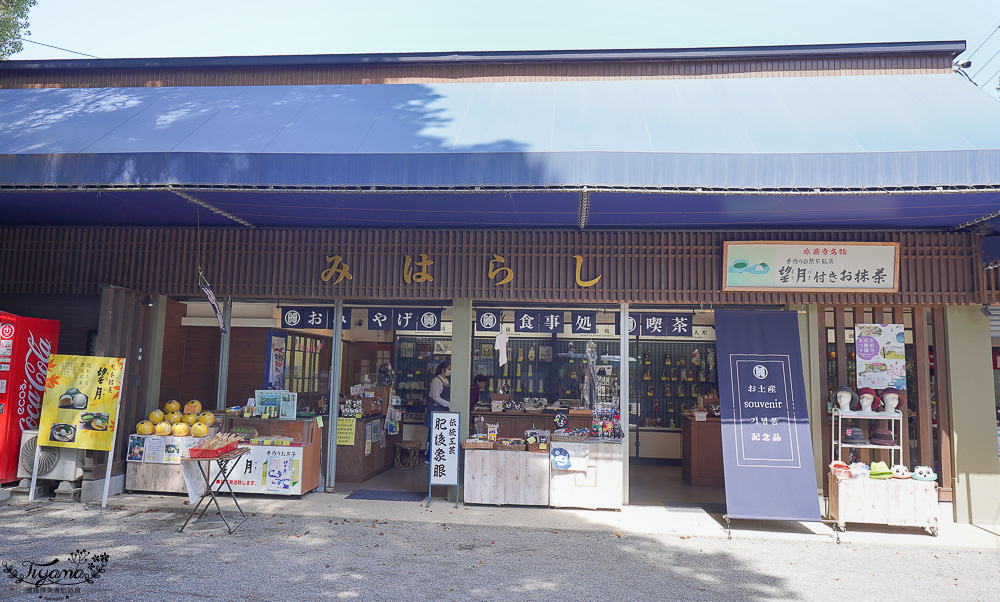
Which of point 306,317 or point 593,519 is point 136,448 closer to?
point 306,317

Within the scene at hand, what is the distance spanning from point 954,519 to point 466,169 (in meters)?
7.01

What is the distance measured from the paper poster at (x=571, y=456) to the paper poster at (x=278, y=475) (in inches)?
128

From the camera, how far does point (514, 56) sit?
334 inches

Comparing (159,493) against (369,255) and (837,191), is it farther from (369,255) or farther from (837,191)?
(837,191)

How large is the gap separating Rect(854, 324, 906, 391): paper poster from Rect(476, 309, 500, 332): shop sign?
15.2 ft

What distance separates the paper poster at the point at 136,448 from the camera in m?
8.22

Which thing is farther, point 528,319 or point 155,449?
point 528,319

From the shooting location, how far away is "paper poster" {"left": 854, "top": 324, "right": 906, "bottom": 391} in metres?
7.96

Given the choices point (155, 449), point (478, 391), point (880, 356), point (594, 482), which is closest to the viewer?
point (594, 482)

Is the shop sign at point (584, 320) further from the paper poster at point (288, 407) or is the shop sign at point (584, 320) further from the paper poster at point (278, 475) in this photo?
the paper poster at point (278, 475)

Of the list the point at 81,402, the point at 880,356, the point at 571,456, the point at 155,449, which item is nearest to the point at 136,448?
the point at 155,449

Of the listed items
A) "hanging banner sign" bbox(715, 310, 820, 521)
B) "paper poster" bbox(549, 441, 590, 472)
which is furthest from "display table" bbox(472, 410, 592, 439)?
"hanging banner sign" bbox(715, 310, 820, 521)

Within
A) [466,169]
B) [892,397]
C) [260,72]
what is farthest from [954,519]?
[260,72]

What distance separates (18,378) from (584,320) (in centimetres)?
721
